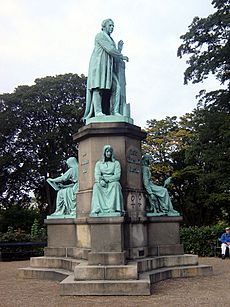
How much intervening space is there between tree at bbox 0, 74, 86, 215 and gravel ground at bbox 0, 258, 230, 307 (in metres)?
23.3

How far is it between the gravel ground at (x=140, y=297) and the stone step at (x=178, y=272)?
0.21m

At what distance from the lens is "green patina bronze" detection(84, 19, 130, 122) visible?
1198 cm

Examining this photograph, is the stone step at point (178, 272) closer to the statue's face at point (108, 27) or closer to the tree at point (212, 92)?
the statue's face at point (108, 27)

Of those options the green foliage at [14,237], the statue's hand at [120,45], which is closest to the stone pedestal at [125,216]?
the statue's hand at [120,45]

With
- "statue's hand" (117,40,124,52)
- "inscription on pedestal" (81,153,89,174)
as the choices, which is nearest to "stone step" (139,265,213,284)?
"inscription on pedestal" (81,153,89,174)

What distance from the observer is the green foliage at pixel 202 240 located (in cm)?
1867

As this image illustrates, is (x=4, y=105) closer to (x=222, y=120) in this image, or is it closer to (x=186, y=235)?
(x=222, y=120)

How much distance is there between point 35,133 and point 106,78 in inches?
881

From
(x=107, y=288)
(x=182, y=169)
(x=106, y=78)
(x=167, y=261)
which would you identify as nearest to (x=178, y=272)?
(x=167, y=261)

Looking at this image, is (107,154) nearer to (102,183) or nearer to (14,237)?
(102,183)

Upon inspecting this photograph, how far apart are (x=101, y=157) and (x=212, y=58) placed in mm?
14982

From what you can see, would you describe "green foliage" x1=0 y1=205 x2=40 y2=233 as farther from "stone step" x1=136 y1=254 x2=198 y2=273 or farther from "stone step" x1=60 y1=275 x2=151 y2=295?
"stone step" x1=60 y1=275 x2=151 y2=295

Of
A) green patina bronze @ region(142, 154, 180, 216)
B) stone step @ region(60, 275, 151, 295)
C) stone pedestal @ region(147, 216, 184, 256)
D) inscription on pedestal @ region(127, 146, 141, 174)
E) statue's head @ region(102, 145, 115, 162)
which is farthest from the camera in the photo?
green patina bronze @ region(142, 154, 180, 216)

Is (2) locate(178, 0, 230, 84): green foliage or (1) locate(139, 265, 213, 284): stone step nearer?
(1) locate(139, 265, 213, 284): stone step
